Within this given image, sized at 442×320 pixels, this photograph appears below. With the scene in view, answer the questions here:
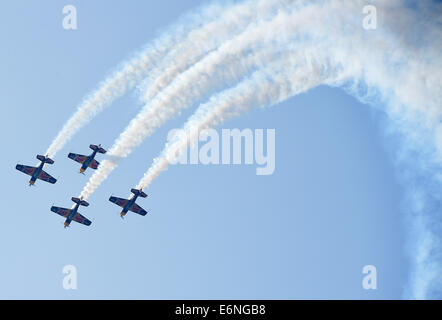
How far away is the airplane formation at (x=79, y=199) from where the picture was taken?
165ft

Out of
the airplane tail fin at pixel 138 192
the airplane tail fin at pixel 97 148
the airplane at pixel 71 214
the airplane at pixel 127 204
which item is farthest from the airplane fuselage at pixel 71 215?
the airplane tail fin at pixel 138 192

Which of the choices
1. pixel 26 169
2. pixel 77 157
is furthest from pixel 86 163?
pixel 26 169

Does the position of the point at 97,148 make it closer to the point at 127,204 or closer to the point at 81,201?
the point at 81,201

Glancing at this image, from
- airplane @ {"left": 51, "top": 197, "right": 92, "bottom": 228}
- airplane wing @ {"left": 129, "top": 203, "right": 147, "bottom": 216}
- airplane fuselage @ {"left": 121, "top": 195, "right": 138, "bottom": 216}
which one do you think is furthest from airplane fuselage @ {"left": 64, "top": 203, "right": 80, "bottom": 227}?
airplane wing @ {"left": 129, "top": 203, "right": 147, "bottom": 216}

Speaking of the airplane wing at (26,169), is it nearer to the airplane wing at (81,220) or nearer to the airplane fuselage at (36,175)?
the airplane fuselage at (36,175)

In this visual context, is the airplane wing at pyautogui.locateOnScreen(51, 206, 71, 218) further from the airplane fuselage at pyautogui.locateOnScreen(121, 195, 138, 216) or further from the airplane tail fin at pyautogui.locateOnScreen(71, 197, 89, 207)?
the airplane fuselage at pyautogui.locateOnScreen(121, 195, 138, 216)

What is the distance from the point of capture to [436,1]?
130 ft

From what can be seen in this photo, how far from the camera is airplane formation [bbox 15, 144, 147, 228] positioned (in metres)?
50.4
